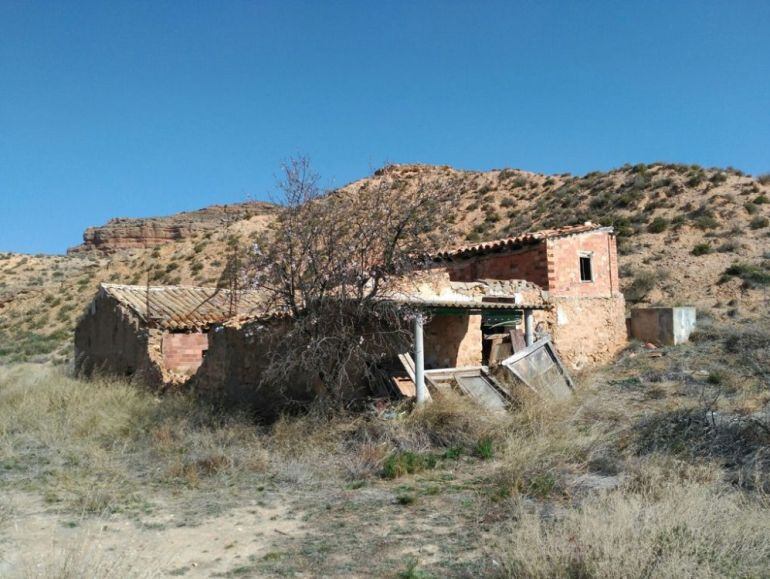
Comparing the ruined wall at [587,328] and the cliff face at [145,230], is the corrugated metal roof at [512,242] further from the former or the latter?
the cliff face at [145,230]

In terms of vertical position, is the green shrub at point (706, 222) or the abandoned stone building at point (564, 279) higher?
the green shrub at point (706, 222)

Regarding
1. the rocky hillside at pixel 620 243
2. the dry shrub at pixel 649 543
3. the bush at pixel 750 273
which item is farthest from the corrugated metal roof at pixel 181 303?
the bush at pixel 750 273

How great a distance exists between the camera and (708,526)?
5.20 meters

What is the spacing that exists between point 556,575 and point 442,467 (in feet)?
14.6

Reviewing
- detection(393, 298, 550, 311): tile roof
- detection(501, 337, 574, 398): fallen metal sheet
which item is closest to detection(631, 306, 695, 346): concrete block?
detection(393, 298, 550, 311): tile roof

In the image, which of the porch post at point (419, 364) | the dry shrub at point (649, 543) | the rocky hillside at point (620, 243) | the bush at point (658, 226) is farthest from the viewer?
the bush at point (658, 226)

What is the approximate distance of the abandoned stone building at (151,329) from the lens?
15200 mm

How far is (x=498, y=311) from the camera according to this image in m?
13.8

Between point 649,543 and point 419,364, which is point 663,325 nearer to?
point 419,364

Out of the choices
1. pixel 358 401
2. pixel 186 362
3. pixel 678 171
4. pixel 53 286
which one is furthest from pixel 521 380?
pixel 53 286

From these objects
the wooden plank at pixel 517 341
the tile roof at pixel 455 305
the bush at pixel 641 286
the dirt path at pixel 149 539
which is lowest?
the dirt path at pixel 149 539

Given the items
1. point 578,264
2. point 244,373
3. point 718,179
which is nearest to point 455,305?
point 244,373

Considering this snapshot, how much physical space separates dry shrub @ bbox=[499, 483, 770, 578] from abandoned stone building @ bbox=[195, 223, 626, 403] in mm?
5871

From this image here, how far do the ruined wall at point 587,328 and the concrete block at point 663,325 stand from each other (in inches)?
27.9
